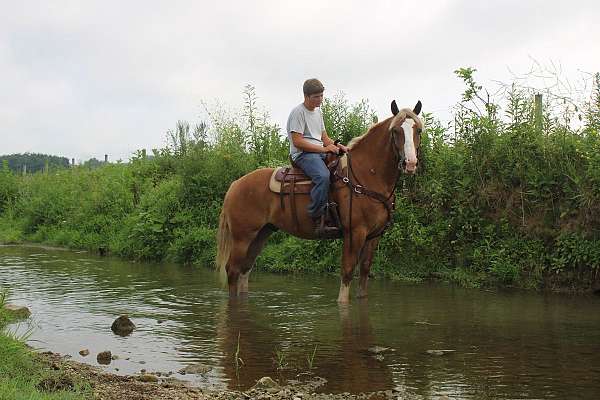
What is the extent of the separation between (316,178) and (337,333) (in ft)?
7.73

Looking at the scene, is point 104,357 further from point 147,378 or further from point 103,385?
point 103,385

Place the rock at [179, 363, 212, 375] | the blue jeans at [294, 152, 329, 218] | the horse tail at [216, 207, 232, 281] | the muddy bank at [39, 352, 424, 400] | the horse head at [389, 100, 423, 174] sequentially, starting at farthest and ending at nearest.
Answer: the horse tail at [216, 207, 232, 281], the blue jeans at [294, 152, 329, 218], the horse head at [389, 100, 423, 174], the rock at [179, 363, 212, 375], the muddy bank at [39, 352, 424, 400]

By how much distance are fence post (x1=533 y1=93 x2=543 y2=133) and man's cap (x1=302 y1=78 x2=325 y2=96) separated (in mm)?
4454

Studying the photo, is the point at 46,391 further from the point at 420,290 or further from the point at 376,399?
the point at 420,290

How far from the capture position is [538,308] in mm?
9273

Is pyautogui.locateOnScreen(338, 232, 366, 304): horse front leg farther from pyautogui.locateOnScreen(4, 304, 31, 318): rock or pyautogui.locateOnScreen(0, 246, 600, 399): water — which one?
pyautogui.locateOnScreen(4, 304, 31, 318): rock

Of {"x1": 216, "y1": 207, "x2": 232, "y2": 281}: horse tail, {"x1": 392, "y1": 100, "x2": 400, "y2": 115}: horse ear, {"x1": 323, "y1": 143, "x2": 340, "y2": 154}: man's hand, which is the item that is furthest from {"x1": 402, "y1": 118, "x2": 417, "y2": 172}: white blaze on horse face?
{"x1": 216, "y1": 207, "x2": 232, "y2": 281}: horse tail

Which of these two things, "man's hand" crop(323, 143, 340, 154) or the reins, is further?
"man's hand" crop(323, 143, 340, 154)

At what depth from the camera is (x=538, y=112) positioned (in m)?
12.1

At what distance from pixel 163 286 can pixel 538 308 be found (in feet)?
19.5

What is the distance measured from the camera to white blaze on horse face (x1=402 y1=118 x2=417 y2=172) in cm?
852

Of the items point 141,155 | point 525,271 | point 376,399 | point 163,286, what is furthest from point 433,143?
point 141,155

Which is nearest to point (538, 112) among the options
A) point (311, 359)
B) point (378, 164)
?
point (378, 164)

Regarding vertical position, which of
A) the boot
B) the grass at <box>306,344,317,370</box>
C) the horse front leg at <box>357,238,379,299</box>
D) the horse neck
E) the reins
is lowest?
the grass at <box>306,344,317,370</box>
